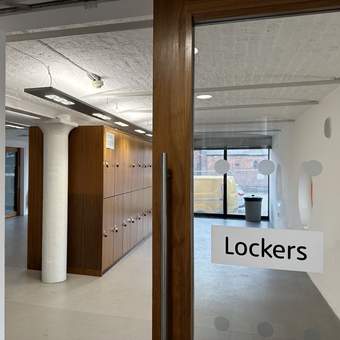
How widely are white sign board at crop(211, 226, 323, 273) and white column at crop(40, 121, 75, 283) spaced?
3652 mm

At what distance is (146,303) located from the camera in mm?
3832

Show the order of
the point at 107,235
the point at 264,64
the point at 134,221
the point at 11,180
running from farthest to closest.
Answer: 1. the point at 11,180
2. the point at 134,221
3. the point at 107,235
4. the point at 264,64

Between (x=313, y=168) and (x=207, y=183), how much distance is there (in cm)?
42

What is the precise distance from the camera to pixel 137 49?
2.53 meters

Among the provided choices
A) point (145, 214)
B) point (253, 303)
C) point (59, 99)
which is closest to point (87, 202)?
point (59, 99)

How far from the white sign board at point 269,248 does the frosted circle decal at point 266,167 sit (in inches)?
9.6

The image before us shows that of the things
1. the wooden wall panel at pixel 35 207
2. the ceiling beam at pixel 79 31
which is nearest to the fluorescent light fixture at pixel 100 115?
the ceiling beam at pixel 79 31

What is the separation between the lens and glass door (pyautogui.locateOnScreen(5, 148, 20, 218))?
10.4 metres

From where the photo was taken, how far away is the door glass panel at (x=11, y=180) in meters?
10.4

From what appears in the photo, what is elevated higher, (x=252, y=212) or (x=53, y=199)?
(x=252, y=212)

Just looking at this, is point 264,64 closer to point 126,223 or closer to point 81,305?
point 81,305

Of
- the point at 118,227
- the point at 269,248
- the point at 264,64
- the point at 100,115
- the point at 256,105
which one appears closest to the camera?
the point at 269,248

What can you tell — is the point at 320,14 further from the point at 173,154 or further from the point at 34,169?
the point at 34,169

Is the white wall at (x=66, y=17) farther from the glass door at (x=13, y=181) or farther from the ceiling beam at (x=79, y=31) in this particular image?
the glass door at (x=13, y=181)
